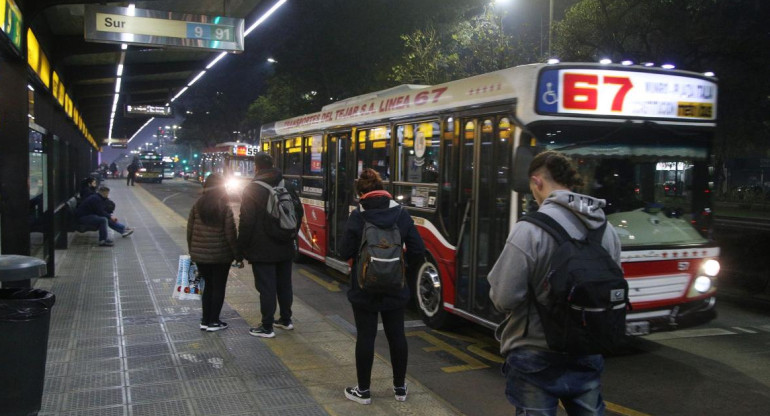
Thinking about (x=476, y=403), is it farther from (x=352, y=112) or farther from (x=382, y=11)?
(x=382, y=11)

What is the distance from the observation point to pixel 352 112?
380 inches

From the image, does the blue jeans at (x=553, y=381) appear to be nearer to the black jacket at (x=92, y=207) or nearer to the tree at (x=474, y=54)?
the black jacket at (x=92, y=207)

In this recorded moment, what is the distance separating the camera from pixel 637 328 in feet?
18.4

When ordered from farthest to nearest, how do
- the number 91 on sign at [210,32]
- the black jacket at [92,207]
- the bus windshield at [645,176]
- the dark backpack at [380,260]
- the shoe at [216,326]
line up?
1. the black jacket at [92,207]
2. the number 91 on sign at [210,32]
3. the shoe at [216,326]
4. the bus windshield at [645,176]
5. the dark backpack at [380,260]

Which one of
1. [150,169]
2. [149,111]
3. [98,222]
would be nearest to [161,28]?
[98,222]

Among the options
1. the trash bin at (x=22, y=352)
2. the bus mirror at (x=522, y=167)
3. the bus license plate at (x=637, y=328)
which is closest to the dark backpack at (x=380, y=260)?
the bus mirror at (x=522, y=167)

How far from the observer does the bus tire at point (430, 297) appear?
7191 millimetres

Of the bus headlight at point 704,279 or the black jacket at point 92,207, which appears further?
the black jacket at point 92,207

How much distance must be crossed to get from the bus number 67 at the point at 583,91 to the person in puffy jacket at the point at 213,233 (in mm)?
3545

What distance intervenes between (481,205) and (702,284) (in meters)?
2.31

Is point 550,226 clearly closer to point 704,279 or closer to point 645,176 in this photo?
point 645,176

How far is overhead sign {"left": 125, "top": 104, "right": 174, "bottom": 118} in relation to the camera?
21484 mm

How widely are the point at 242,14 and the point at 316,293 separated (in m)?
5.20

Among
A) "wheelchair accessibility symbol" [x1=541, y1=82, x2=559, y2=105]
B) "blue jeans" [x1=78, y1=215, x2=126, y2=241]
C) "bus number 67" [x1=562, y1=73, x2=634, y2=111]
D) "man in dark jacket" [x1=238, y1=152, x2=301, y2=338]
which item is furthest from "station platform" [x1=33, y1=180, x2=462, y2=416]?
"blue jeans" [x1=78, y1=215, x2=126, y2=241]
